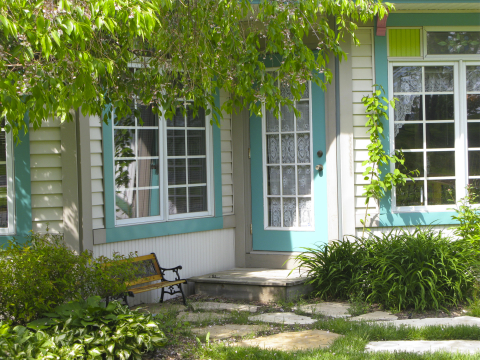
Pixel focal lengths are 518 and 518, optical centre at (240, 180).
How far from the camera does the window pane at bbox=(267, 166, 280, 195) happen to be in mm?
6732

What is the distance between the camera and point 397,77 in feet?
21.0

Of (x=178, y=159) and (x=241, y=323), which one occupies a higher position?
(x=178, y=159)

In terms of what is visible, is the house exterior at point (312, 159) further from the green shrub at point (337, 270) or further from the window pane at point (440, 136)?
the green shrub at point (337, 270)

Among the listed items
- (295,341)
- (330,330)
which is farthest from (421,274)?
(295,341)

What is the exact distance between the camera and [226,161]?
676cm

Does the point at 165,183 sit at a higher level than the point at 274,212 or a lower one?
higher

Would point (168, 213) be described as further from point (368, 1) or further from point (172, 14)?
point (368, 1)

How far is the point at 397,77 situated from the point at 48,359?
5037 mm

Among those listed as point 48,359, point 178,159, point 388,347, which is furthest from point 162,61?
point 388,347

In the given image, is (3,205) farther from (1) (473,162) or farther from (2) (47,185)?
(1) (473,162)

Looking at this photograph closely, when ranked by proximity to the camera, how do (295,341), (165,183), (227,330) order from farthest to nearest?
(165,183), (227,330), (295,341)

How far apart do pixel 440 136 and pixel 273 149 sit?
6.81 ft

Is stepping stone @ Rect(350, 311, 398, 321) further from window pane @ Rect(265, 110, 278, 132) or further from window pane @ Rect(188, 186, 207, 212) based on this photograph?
window pane @ Rect(265, 110, 278, 132)

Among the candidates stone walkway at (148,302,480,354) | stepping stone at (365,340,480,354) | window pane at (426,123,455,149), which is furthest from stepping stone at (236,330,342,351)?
window pane at (426,123,455,149)
